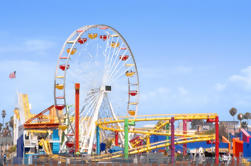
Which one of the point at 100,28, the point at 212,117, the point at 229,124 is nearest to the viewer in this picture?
the point at 212,117

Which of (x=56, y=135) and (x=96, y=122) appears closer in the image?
(x=96, y=122)

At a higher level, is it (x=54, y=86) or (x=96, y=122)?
(x=54, y=86)

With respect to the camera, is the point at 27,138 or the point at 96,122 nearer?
the point at 96,122

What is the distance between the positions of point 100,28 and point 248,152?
84.9ft

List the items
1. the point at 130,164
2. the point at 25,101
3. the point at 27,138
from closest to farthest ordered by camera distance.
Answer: the point at 130,164 < the point at 27,138 < the point at 25,101

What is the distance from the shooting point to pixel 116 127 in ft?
234

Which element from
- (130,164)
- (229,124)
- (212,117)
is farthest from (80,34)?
(229,124)

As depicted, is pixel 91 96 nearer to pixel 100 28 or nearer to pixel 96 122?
pixel 96 122

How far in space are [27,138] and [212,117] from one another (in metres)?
33.2

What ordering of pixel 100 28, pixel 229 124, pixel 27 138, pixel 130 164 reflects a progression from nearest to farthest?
pixel 130 164 < pixel 100 28 < pixel 27 138 < pixel 229 124

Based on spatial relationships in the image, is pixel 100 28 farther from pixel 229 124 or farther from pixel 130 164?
pixel 229 124

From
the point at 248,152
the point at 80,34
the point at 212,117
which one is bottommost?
the point at 248,152

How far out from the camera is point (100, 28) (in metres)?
68.9

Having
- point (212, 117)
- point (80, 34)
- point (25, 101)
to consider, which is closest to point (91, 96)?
point (80, 34)
